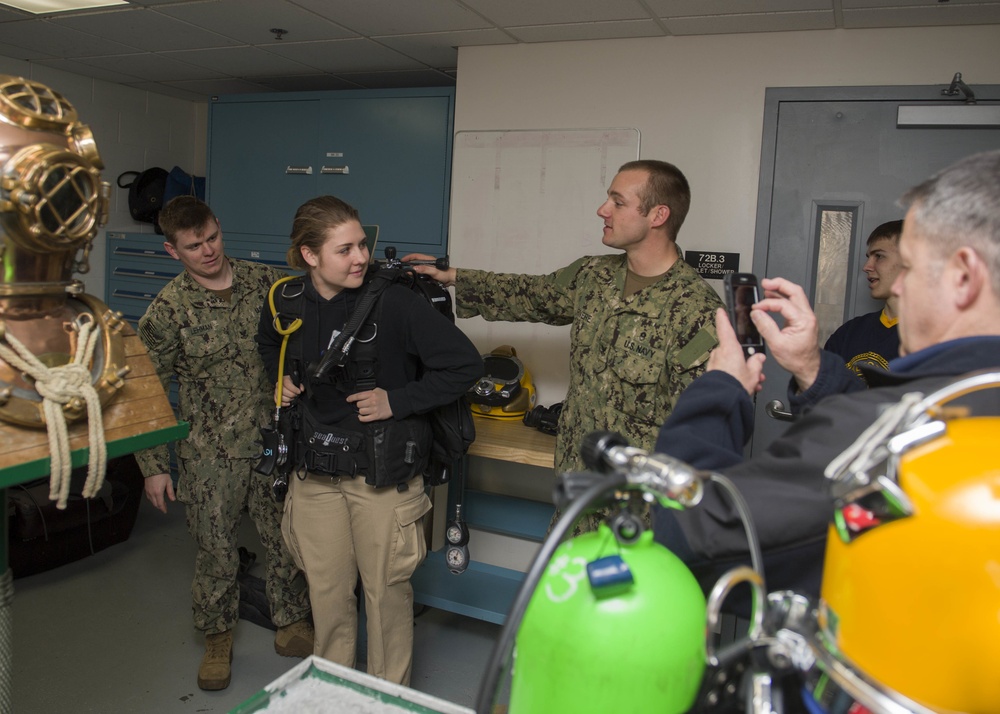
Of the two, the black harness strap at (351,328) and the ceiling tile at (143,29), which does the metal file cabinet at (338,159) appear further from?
the black harness strap at (351,328)

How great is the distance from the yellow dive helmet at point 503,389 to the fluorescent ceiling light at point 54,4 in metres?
2.14

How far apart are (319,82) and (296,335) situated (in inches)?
109

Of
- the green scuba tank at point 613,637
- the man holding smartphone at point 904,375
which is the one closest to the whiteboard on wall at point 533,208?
the man holding smartphone at point 904,375

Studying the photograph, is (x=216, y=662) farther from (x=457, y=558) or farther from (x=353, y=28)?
(x=353, y=28)

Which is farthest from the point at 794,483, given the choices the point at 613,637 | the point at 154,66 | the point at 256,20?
the point at 154,66

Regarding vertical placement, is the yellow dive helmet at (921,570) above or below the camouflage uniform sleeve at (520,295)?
below

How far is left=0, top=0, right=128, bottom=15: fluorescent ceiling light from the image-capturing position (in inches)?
130

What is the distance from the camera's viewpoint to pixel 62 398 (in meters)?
1.04

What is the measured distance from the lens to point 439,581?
10.1 feet

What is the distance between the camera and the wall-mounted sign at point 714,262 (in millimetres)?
3203

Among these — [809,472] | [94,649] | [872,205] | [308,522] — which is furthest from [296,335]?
[872,205]

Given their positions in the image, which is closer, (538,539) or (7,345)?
(7,345)

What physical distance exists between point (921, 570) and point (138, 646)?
302cm

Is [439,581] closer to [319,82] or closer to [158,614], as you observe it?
[158,614]
